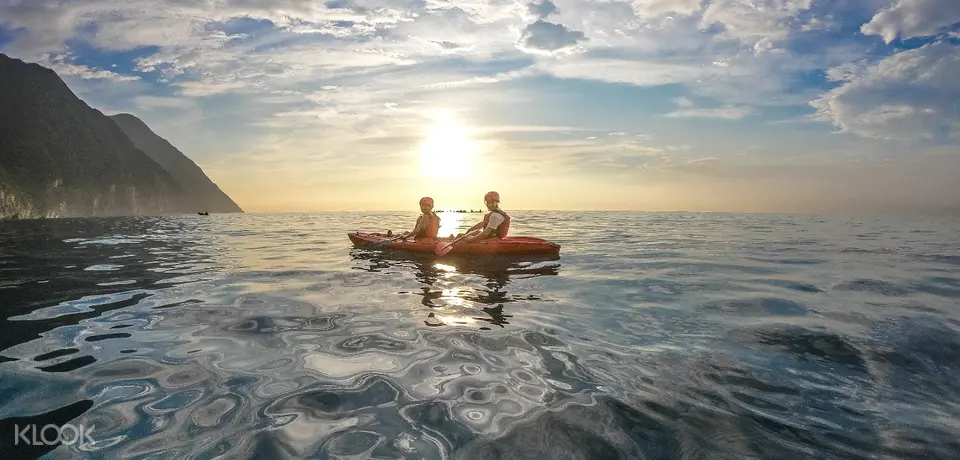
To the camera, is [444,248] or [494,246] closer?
[444,248]

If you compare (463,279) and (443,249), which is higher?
(443,249)

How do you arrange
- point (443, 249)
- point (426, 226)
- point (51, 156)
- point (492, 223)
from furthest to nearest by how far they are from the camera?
point (51, 156), point (426, 226), point (492, 223), point (443, 249)

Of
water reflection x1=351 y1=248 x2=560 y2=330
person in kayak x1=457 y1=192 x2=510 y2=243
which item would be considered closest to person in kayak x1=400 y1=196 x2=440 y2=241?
water reflection x1=351 y1=248 x2=560 y2=330

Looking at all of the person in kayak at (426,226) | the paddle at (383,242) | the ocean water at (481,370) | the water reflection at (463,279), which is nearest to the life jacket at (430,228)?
the person in kayak at (426,226)

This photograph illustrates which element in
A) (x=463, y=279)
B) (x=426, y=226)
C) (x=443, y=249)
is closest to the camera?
(x=463, y=279)

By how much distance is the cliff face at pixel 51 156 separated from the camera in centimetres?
13475

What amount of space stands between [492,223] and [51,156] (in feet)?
687

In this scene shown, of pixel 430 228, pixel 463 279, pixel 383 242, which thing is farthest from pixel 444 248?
pixel 383 242

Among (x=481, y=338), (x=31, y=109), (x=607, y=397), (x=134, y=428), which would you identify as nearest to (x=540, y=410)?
(x=607, y=397)

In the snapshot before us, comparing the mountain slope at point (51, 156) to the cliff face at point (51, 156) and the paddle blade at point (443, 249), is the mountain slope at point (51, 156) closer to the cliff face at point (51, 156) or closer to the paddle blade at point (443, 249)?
the cliff face at point (51, 156)

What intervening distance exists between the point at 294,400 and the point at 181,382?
148 centimetres

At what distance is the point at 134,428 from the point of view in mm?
3738

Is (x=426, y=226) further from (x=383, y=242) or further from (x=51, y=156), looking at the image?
(x=51, y=156)

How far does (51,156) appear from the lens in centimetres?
15600
